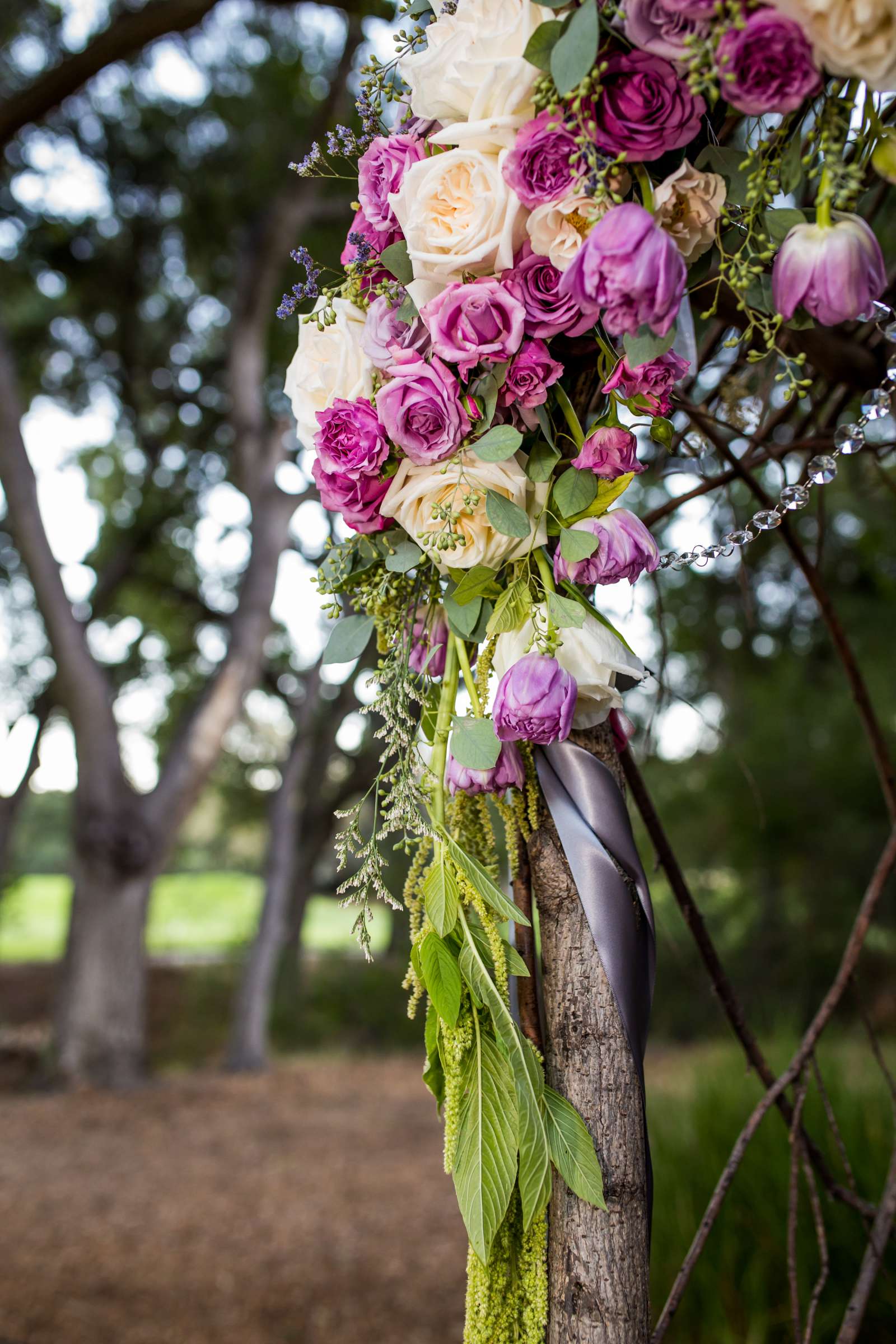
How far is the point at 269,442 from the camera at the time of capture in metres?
6.71

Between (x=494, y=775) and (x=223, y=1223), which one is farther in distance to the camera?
(x=223, y=1223)

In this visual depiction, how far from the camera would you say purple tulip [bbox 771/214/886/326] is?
583 mm

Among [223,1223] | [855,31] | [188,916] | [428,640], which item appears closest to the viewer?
[855,31]

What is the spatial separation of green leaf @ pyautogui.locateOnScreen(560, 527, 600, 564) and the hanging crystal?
206 mm

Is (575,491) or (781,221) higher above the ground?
(781,221)

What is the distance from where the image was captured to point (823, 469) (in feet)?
2.56

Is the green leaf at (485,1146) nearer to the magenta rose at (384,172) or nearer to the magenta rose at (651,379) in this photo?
the magenta rose at (651,379)

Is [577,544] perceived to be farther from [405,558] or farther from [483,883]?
[483,883]

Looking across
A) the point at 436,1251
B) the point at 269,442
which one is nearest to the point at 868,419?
the point at 436,1251

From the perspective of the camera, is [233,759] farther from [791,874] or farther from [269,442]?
[791,874]

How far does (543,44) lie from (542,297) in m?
0.16

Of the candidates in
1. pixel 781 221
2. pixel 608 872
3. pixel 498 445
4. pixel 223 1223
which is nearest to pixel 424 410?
pixel 498 445

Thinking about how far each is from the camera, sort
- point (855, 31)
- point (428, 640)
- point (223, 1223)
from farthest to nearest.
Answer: point (223, 1223) → point (428, 640) → point (855, 31)

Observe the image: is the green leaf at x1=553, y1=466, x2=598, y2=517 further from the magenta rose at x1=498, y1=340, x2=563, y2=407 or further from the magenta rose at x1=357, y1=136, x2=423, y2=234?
the magenta rose at x1=357, y1=136, x2=423, y2=234
